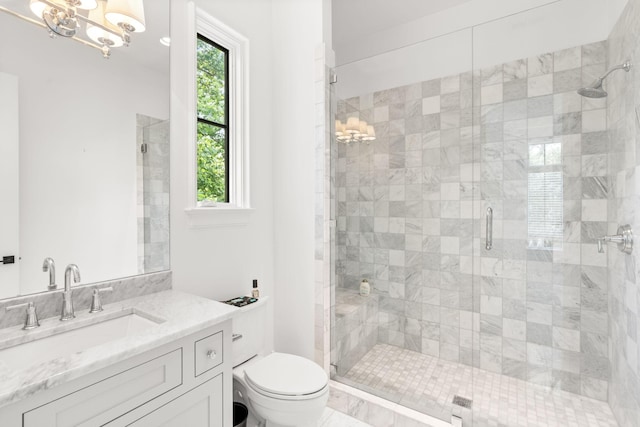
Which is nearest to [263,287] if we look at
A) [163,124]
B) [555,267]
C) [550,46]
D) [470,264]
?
[163,124]

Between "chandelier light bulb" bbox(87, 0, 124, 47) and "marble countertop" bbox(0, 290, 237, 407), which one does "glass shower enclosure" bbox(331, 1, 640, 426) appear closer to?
"marble countertop" bbox(0, 290, 237, 407)

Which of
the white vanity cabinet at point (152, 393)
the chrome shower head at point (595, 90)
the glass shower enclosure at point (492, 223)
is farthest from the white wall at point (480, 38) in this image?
the white vanity cabinet at point (152, 393)

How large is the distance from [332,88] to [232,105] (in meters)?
0.68

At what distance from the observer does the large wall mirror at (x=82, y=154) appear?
112 centimetres

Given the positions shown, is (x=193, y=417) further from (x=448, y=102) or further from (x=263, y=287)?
(x=448, y=102)

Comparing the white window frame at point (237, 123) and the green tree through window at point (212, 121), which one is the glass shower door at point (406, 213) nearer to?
the white window frame at point (237, 123)

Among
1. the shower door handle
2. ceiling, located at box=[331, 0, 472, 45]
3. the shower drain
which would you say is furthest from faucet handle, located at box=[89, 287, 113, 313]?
ceiling, located at box=[331, 0, 472, 45]

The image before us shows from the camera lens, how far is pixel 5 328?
42.3 inches

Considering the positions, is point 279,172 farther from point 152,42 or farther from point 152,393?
point 152,393

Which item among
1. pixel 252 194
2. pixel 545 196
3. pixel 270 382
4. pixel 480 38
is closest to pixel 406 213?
pixel 545 196

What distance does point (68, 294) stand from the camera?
3.88ft

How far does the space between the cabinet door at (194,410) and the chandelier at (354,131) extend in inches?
65.0

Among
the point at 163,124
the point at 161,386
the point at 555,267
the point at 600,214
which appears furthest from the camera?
the point at 555,267

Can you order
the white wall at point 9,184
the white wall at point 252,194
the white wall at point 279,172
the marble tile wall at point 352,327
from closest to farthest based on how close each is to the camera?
the white wall at point 9,184 → the white wall at point 252,194 → the white wall at point 279,172 → the marble tile wall at point 352,327
